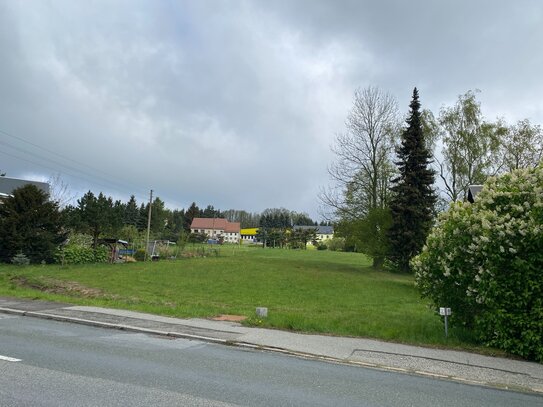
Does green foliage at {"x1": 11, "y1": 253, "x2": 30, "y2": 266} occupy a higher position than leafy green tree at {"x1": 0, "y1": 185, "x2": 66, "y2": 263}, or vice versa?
leafy green tree at {"x1": 0, "y1": 185, "x2": 66, "y2": 263}

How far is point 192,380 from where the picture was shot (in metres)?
6.26

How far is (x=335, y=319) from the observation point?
40.7 ft

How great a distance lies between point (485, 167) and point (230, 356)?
36.8m

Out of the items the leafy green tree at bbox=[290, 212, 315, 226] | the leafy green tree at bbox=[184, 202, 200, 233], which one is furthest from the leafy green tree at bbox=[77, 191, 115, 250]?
the leafy green tree at bbox=[290, 212, 315, 226]

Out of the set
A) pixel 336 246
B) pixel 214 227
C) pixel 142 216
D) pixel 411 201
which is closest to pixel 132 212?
pixel 142 216

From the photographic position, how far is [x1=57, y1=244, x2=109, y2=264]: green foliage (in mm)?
32312

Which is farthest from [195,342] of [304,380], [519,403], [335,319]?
[519,403]

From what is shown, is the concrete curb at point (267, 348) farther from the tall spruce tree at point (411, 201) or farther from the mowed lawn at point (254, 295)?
the tall spruce tree at point (411, 201)

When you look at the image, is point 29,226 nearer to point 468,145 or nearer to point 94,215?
point 94,215

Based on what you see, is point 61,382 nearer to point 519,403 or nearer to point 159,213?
point 519,403

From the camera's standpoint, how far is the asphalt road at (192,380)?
5406 millimetres

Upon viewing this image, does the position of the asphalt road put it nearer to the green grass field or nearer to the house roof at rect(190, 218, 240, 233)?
the green grass field

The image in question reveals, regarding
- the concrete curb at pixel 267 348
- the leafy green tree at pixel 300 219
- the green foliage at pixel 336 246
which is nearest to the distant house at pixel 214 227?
the leafy green tree at pixel 300 219

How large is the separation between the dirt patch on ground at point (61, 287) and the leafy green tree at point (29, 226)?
853cm
